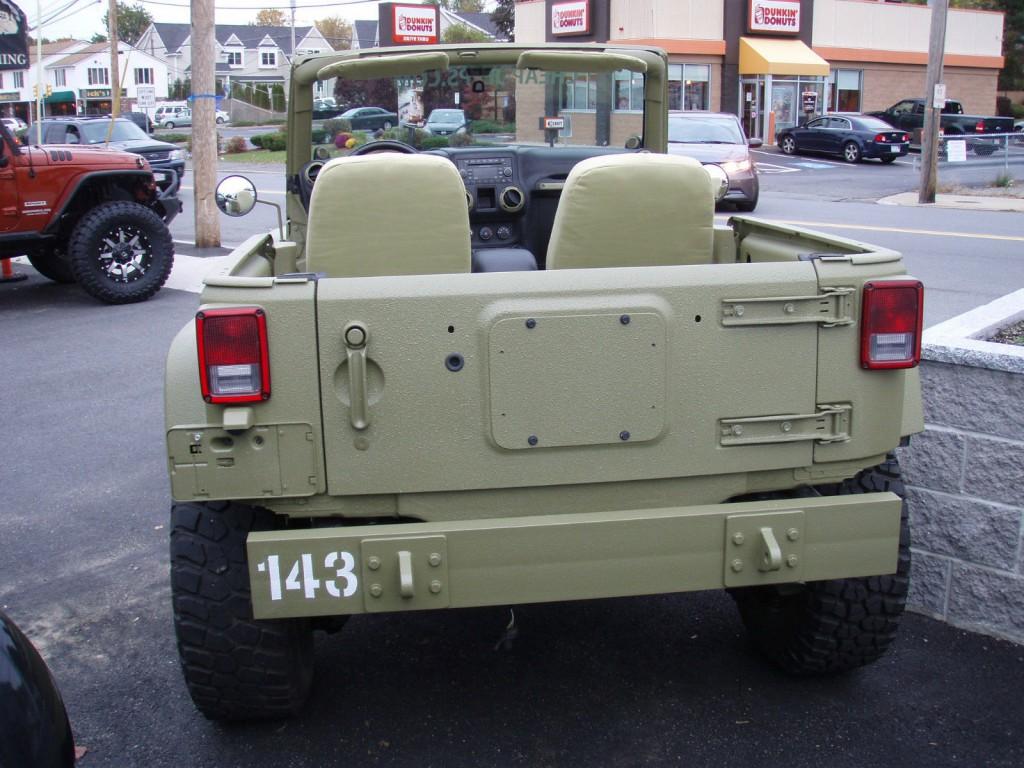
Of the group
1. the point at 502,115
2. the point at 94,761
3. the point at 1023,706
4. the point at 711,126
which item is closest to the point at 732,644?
the point at 1023,706

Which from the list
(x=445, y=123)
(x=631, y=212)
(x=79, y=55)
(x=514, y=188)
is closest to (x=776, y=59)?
(x=445, y=123)

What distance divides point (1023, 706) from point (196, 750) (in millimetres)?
2552

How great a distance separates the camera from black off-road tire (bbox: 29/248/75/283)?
40.0 feet

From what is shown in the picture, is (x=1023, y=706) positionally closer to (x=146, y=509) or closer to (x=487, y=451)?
(x=487, y=451)

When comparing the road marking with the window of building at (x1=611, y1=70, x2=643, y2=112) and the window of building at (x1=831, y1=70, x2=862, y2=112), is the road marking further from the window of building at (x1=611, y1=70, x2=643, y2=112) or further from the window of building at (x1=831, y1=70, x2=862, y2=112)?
the window of building at (x1=831, y1=70, x2=862, y2=112)

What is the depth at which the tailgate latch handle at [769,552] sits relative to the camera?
287 centimetres

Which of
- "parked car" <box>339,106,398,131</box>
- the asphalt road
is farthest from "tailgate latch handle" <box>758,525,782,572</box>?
"parked car" <box>339,106,398,131</box>

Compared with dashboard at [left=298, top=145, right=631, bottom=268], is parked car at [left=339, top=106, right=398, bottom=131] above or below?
above

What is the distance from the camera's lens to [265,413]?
9.19 feet

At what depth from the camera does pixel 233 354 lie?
9.04 ft

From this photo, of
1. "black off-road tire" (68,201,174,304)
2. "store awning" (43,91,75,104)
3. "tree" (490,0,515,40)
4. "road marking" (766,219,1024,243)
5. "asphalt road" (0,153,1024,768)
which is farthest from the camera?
"tree" (490,0,515,40)

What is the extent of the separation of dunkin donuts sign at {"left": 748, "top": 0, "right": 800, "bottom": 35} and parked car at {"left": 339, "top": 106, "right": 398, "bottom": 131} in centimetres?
3695

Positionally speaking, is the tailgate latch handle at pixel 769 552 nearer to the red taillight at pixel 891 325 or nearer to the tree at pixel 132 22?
the red taillight at pixel 891 325

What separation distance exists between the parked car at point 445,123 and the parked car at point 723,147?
1358 cm
